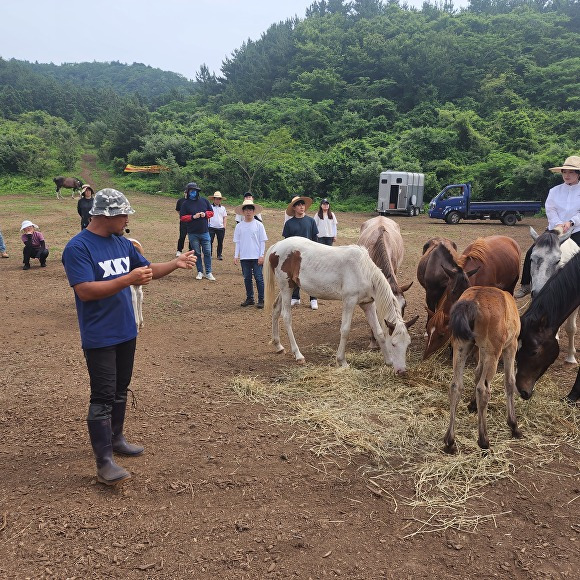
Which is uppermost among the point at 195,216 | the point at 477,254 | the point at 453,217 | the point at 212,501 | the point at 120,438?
the point at 453,217

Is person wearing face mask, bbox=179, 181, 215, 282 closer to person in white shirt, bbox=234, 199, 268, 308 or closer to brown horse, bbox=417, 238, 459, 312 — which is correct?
person in white shirt, bbox=234, 199, 268, 308

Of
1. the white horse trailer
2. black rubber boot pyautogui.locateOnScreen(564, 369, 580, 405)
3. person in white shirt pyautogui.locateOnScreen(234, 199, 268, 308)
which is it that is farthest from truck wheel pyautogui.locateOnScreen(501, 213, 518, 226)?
black rubber boot pyautogui.locateOnScreen(564, 369, 580, 405)

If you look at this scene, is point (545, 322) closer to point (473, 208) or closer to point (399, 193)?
point (473, 208)

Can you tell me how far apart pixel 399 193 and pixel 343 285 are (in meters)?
23.4

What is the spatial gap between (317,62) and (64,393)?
68016 mm

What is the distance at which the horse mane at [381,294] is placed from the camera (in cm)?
536

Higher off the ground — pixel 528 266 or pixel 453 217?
pixel 453 217

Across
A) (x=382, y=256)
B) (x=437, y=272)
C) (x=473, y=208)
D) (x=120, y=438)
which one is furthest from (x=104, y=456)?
(x=473, y=208)

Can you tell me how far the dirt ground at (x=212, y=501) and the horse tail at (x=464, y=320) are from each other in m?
1.12

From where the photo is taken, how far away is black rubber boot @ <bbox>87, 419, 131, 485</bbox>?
126 inches

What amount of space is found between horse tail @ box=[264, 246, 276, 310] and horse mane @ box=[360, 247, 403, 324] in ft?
4.65

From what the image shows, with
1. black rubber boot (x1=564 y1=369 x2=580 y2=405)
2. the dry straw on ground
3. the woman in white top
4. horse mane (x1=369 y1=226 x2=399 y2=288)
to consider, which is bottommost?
the dry straw on ground

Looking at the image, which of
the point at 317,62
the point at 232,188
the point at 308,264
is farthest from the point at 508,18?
the point at 308,264

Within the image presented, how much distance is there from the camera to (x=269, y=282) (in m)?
6.51
